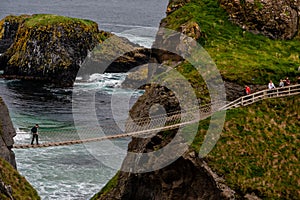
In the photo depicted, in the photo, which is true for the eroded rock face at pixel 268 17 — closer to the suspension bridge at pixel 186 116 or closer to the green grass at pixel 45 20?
the suspension bridge at pixel 186 116

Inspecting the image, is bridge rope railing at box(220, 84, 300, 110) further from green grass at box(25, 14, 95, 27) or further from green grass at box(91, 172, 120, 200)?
green grass at box(25, 14, 95, 27)

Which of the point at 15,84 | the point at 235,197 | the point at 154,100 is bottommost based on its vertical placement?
the point at 15,84

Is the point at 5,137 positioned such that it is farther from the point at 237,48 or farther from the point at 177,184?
the point at 237,48

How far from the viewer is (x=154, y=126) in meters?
41.8

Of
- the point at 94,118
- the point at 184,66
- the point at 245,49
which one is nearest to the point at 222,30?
the point at 245,49

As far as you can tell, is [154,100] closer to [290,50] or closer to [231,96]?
[231,96]

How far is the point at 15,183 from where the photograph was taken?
3734 cm

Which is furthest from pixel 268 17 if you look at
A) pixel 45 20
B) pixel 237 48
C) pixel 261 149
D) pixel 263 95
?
pixel 45 20

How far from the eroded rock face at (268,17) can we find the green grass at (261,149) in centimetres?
1239

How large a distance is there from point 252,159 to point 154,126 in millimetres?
7435

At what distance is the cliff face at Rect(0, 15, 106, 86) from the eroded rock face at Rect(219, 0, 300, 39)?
4164cm

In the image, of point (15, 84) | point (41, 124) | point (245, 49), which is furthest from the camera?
point (15, 84)

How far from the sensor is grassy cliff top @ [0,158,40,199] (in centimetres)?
3588

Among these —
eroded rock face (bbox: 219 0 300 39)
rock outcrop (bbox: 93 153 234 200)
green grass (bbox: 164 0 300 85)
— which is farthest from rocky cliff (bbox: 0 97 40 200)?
eroded rock face (bbox: 219 0 300 39)
